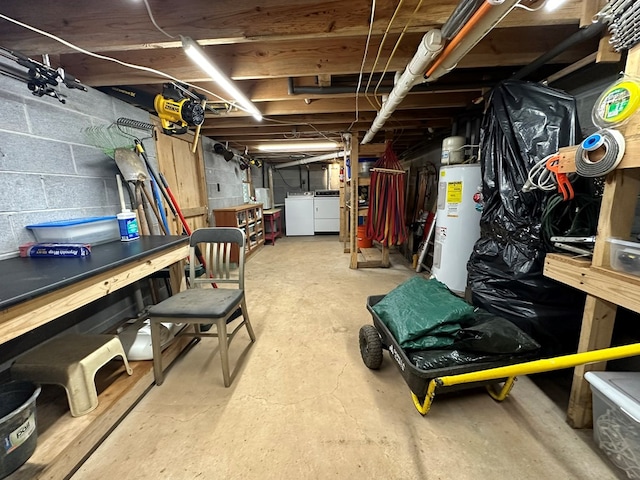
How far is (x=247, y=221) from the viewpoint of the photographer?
15.7 feet

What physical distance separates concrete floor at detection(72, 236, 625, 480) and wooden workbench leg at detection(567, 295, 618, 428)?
0.08 m

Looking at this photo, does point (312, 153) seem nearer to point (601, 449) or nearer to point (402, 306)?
point (402, 306)

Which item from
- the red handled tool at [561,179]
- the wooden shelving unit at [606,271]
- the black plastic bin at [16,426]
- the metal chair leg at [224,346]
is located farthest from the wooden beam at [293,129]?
the black plastic bin at [16,426]

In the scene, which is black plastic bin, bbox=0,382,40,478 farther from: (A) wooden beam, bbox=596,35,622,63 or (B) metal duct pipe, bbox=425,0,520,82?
(A) wooden beam, bbox=596,35,622,63

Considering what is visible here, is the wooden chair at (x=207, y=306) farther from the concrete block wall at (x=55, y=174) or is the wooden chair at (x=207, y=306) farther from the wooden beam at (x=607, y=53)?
the wooden beam at (x=607, y=53)

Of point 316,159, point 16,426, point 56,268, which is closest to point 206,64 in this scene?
point 56,268

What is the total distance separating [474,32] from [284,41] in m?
1.19

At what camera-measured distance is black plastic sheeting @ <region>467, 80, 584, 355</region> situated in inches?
54.1

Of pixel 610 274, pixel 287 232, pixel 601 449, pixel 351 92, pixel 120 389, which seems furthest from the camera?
pixel 287 232

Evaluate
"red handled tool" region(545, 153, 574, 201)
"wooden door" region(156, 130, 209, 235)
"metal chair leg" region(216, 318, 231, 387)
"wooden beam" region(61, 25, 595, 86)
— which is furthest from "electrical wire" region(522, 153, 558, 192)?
"wooden door" region(156, 130, 209, 235)

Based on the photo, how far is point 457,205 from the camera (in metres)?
2.30

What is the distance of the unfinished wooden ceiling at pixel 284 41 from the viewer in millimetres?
1289

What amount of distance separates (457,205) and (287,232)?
5.00 meters

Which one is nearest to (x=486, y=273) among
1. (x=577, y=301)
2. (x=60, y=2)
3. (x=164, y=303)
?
(x=577, y=301)
